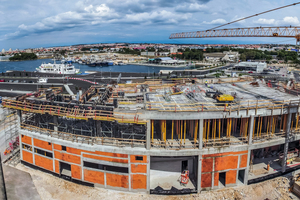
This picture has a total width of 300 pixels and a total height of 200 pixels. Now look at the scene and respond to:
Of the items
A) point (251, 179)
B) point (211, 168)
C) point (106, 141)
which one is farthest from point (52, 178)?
point (251, 179)

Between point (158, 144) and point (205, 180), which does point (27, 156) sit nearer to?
point (158, 144)

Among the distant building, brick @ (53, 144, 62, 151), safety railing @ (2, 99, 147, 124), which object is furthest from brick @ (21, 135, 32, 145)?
the distant building

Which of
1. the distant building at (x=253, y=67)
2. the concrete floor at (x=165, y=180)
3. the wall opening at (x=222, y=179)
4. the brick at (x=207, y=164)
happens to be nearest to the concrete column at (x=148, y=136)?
the concrete floor at (x=165, y=180)

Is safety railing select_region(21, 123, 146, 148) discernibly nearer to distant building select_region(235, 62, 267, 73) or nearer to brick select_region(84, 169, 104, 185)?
brick select_region(84, 169, 104, 185)

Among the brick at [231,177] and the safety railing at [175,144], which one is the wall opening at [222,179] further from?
the safety railing at [175,144]

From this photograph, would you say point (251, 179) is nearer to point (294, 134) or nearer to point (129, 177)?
point (294, 134)

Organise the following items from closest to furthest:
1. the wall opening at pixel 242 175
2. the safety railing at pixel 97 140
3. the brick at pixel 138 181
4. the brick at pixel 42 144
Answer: the brick at pixel 138 181 → the safety railing at pixel 97 140 → the wall opening at pixel 242 175 → the brick at pixel 42 144

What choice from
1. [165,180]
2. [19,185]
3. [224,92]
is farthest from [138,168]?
[224,92]
